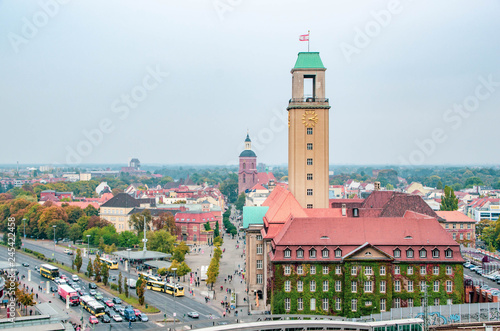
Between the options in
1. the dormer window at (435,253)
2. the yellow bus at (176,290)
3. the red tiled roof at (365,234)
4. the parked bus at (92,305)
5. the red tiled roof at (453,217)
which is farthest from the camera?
the red tiled roof at (453,217)

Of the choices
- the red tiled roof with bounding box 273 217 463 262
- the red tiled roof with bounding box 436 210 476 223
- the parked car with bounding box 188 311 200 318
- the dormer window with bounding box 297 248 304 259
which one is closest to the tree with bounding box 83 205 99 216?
the red tiled roof with bounding box 436 210 476 223

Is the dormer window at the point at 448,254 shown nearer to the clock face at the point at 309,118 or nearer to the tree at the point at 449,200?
the clock face at the point at 309,118

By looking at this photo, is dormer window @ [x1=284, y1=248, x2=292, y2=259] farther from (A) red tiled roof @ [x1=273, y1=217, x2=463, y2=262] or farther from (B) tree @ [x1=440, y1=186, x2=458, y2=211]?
(B) tree @ [x1=440, y1=186, x2=458, y2=211]

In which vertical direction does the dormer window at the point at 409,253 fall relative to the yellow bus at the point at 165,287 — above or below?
above

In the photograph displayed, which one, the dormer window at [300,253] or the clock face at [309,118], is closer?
the dormer window at [300,253]

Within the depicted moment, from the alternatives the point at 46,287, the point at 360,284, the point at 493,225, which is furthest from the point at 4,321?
the point at 493,225

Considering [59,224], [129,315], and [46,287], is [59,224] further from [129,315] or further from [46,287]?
[129,315]

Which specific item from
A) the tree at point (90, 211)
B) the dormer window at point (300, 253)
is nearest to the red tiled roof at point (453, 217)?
the dormer window at point (300, 253)
